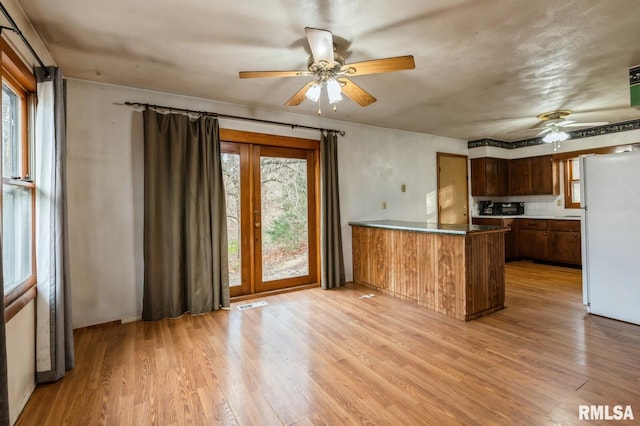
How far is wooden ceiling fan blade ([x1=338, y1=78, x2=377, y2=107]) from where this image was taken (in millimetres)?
2570

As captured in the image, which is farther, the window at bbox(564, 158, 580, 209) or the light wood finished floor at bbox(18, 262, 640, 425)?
the window at bbox(564, 158, 580, 209)

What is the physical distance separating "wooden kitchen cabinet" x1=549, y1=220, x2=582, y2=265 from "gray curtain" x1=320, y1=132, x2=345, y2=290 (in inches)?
160

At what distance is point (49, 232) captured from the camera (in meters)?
2.15

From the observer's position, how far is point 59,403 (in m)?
1.95

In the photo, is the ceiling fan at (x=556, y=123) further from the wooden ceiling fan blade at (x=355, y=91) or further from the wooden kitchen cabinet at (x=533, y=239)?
the wooden ceiling fan blade at (x=355, y=91)

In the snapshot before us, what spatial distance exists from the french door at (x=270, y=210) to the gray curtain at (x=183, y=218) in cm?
35

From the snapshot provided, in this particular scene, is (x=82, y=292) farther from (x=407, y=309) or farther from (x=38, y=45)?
(x=407, y=309)

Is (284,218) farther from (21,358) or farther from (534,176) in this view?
(534,176)

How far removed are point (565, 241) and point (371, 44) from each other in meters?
5.26

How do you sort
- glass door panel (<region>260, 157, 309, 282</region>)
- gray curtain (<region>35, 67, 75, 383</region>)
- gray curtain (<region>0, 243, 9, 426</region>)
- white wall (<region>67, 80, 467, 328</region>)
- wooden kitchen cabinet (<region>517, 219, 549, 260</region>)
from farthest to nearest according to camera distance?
wooden kitchen cabinet (<region>517, 219, 549, 260</region>) → glass door panel (<region>260, 157, 309, 282</region>) → white wall (<region>67, 80, 467, 328</region>) → gray curtain (<region>35, 67, 75, 383</region>) → gray curtain (<region>0, 243, 9, 426</region>)

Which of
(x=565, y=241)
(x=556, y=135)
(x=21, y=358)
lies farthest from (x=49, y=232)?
(x=565, y=241)

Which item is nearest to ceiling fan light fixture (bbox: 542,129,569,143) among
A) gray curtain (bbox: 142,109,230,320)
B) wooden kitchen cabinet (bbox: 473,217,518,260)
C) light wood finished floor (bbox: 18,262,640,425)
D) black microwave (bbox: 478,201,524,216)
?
wooden kitchen cabinet (bbox: 473,217,518,260)

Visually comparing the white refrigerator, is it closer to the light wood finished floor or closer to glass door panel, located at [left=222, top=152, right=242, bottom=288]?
the light wood finished floor

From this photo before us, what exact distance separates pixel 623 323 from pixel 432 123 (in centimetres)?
335
